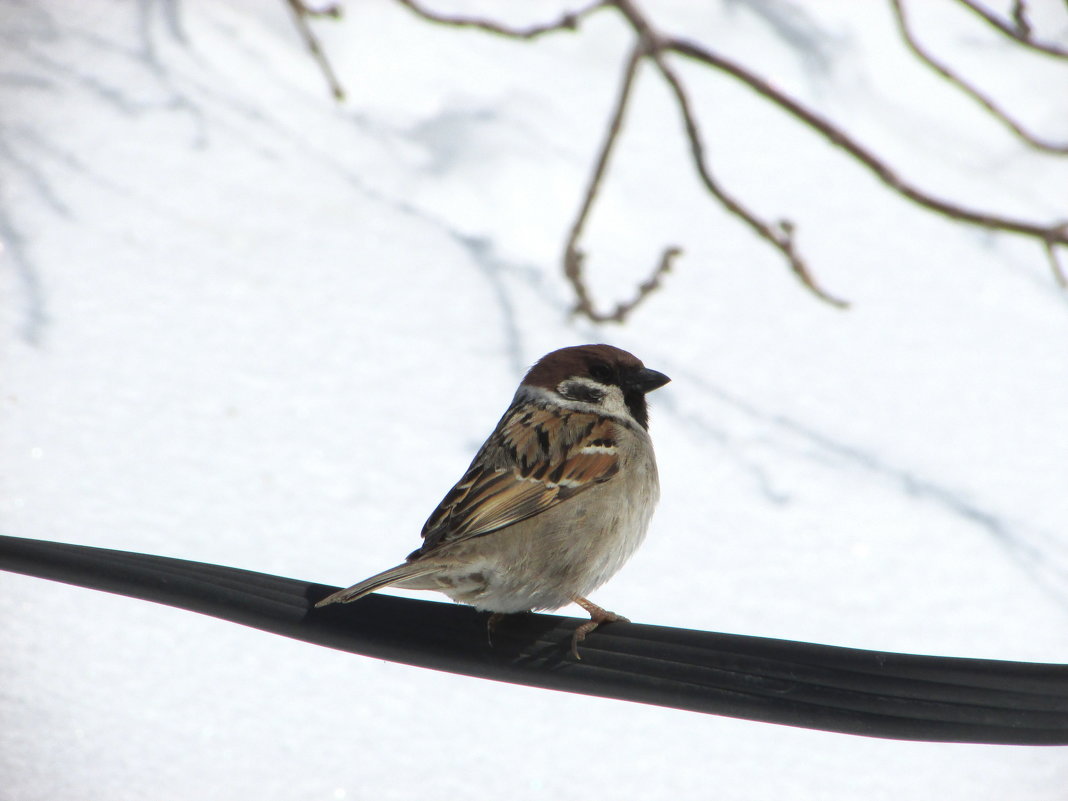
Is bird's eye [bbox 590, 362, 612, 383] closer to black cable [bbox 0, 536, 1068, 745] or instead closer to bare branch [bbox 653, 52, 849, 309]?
black cable [bbox 0, 536, 1068, 745]

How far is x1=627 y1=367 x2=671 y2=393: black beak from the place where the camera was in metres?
2.29

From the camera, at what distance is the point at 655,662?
131 centimetres

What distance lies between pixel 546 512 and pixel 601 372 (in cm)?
50

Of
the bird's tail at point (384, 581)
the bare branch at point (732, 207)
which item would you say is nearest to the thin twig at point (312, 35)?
the bare branch at point (732, 207)

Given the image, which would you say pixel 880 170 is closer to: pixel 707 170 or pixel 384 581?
pixel 707 170

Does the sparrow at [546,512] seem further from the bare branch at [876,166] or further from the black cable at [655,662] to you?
the bare branch at [876,166]

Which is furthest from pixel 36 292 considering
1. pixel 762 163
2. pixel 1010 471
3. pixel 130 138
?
pixel 1010 471

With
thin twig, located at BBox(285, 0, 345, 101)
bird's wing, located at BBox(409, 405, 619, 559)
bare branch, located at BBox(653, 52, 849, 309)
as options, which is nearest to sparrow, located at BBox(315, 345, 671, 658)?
bird's wing, located at BBox(409, 405, 619, 559)

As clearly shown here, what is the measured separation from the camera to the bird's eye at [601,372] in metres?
2.32

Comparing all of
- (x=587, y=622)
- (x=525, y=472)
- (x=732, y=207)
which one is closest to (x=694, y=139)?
(x=732, y=207)

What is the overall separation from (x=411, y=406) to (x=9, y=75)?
184cm

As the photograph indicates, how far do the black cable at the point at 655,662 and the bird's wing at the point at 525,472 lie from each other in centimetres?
31

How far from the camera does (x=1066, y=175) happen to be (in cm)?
402

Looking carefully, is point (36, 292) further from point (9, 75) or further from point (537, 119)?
point (537, 119)
